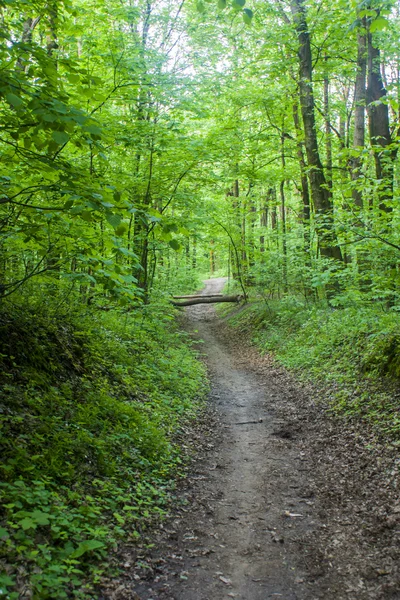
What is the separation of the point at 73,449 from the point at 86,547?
137cm

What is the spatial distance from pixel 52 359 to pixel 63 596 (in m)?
3.49

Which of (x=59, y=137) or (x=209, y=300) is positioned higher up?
(x=59, y=137)

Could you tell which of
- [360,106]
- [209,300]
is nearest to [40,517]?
[360,106]

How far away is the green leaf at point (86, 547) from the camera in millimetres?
3243

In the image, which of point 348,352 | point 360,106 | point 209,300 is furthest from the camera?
point 209,300

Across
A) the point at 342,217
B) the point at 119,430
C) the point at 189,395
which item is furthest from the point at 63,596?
the point at 342,217

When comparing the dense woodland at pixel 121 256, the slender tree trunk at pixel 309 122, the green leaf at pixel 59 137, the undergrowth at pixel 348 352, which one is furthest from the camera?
the slender tree trunk at pixel 309 122

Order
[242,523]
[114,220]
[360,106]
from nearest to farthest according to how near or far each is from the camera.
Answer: [114,220] → [242,523] → [360,106]

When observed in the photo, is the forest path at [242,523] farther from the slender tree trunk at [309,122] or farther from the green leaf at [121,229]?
the slender tree trunk at [309,122]

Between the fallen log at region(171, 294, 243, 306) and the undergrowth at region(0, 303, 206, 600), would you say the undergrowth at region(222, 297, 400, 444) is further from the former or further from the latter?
the fallen log at region(171, 294, 243, 306)

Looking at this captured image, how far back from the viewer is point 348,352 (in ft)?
30.2

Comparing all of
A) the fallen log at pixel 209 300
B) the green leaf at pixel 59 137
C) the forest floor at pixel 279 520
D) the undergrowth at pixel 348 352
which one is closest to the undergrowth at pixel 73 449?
the forest floor at pixel 279 520

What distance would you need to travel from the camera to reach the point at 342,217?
8516 mm

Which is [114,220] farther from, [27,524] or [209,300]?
[209,300]
